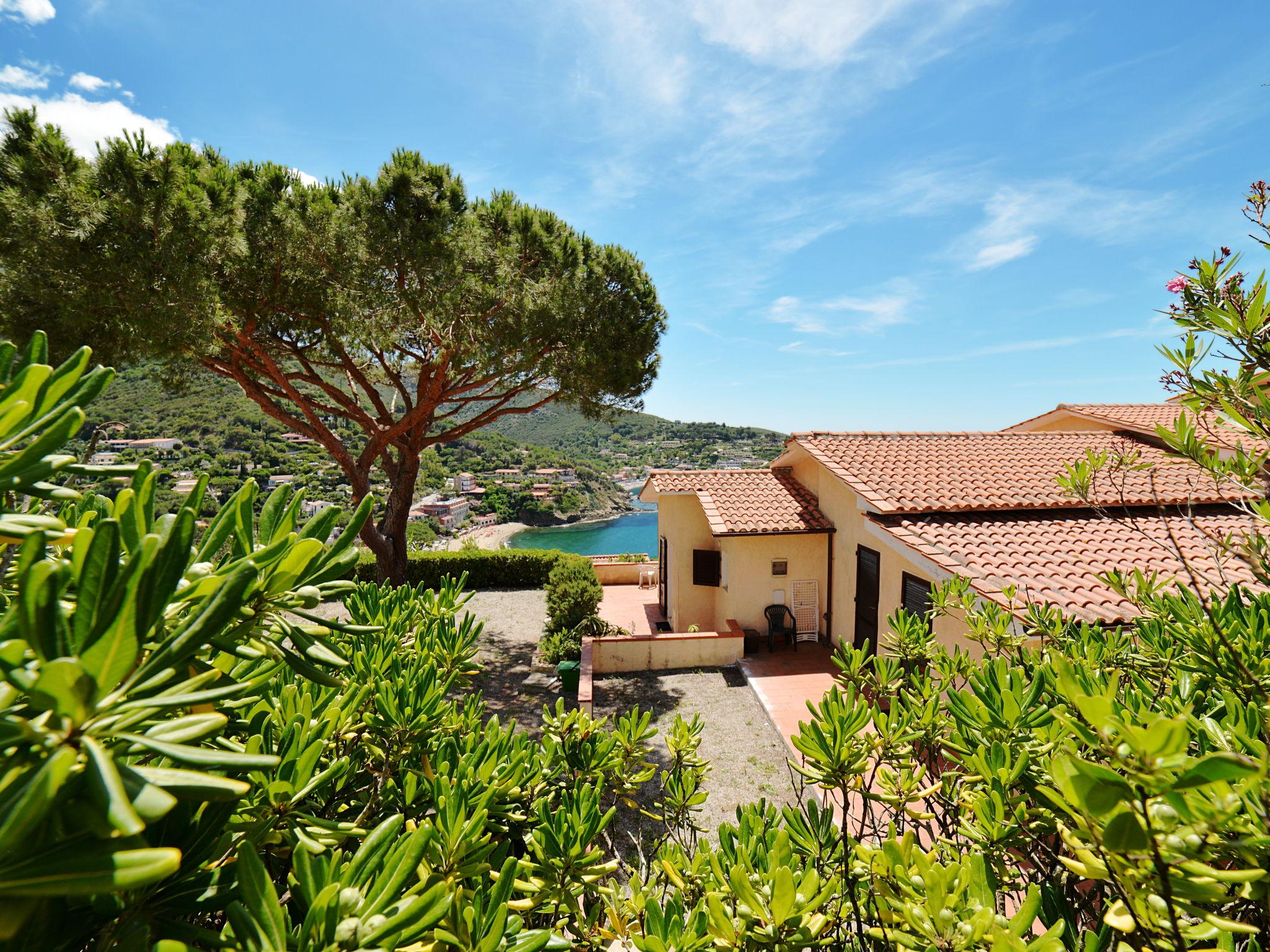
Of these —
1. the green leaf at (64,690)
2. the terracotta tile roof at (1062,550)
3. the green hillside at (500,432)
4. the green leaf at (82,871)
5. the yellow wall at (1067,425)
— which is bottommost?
the terracotta tile roof at (1062,550)

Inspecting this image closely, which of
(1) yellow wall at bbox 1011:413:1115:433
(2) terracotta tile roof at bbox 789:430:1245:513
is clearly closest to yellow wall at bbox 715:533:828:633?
(2) terracotta tile roof at bbox 789:430:1245:513

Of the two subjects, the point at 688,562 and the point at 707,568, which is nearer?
the point at 707,568

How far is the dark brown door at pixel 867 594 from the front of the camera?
379 inches

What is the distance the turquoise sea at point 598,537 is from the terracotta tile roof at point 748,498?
22386 mm

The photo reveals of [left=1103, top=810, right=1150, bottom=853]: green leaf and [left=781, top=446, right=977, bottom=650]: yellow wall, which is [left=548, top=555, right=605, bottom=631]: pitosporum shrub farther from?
[left=1103, top=810, right=1150, bottom=853]: green leaf

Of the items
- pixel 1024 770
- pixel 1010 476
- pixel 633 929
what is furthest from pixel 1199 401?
pixel 1010 476

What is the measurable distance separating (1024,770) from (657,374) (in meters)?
13.4

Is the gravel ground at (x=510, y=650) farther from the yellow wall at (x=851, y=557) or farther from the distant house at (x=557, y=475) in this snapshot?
the distant house at (x=557, y=475)

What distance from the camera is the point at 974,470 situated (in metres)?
11.0

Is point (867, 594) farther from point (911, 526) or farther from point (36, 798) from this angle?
point (36, 798)

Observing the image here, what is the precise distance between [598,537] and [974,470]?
40068mm

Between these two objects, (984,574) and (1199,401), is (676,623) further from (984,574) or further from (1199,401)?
(1199,401)

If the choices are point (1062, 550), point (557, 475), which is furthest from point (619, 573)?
point (557, 475)

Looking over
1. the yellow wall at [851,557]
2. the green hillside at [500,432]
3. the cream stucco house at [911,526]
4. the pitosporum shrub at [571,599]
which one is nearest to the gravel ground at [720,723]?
the pitosporum shrub at [571,599]
